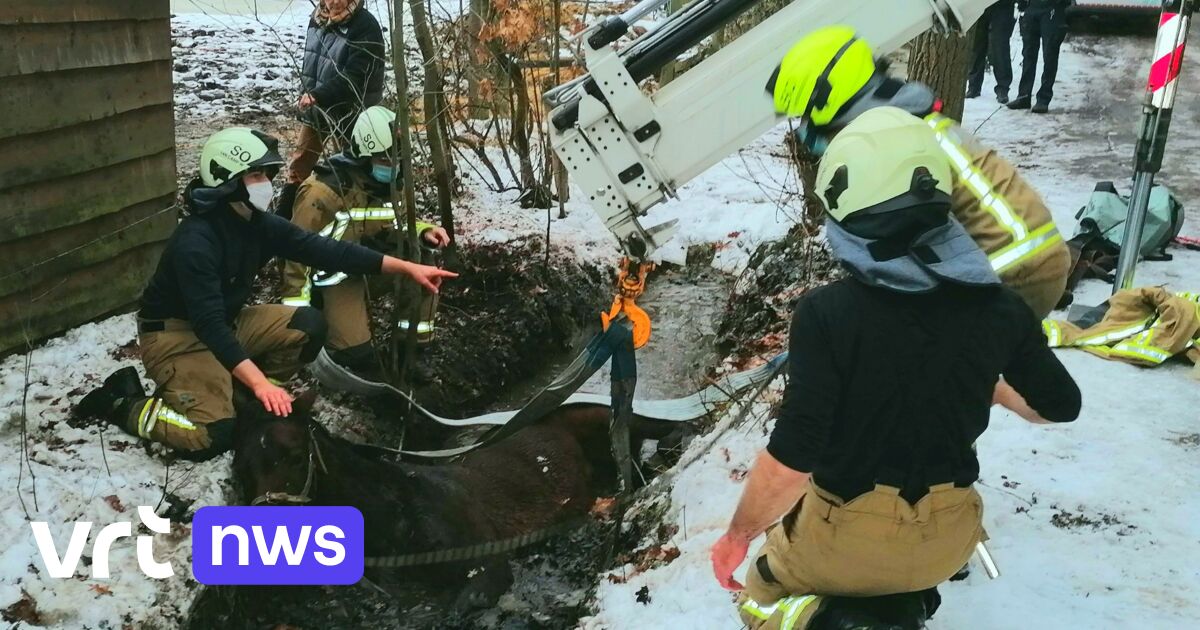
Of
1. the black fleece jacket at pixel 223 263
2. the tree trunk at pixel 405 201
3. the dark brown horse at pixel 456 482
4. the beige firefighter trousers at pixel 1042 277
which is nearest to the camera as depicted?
the beige firefighter trousers at pixel 1042 277

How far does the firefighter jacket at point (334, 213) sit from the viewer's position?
567 centimetres

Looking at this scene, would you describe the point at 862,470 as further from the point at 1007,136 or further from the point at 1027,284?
the point at 1007,136

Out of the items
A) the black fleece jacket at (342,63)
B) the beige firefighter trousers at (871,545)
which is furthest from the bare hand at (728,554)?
the black fleece jacket at (342,63)

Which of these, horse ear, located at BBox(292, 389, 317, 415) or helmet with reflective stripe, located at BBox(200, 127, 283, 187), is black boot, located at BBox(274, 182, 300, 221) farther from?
horse ear, located at BBox(292, 389, 317, 415)

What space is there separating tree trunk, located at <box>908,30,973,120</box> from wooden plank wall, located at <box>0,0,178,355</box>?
4822 millimetres

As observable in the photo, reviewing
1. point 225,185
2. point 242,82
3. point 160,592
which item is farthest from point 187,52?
point 160,592

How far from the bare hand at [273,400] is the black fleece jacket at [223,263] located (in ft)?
0.92

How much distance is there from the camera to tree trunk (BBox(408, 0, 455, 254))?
5.54 meters

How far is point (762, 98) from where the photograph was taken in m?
3.33

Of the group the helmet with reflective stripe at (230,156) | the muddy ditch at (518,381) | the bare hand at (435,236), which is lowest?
the muddy ditch at (518,381)

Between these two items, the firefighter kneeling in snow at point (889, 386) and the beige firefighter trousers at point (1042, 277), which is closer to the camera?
the firefighter kneeling in snow at point (889, 386)

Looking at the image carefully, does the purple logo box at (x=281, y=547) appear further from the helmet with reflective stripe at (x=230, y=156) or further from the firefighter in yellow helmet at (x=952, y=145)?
the firefighter in yellow helmet at (x=952, y=145)

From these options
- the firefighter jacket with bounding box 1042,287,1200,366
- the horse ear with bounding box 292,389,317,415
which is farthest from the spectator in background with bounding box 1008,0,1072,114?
the horse ear with bounding box 292,389,317,415

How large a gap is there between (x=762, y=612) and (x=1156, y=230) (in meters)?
4.89
